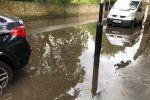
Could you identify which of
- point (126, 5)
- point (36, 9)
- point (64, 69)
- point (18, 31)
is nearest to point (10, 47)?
point (18, 31)

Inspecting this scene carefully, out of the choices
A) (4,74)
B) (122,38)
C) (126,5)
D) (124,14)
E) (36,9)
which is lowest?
(122,38)

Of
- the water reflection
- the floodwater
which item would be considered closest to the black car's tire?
the floodwater

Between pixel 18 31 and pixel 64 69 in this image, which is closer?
pixel 18 31

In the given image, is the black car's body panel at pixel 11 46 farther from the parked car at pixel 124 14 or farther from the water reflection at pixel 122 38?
the parked car at pixel 124 14

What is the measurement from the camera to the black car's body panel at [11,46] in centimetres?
338

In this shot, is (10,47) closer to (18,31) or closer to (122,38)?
(18,31)

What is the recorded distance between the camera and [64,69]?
15.7 ft

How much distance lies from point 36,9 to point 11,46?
11.5 meters

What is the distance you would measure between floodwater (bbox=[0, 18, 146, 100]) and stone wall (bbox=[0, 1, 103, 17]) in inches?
238

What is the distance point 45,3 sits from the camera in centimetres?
1498

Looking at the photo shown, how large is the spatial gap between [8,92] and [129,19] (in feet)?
32.3

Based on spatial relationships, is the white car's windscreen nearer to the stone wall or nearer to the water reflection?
the water reflection

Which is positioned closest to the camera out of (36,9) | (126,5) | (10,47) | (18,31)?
(10,47)

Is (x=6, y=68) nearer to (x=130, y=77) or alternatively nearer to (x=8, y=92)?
(x=8, y=92)
